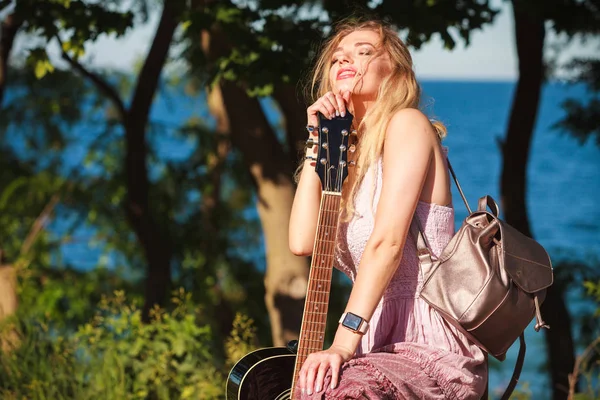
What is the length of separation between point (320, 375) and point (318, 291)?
11.7 inches

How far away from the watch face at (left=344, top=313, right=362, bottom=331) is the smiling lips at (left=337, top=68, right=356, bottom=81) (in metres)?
0.79

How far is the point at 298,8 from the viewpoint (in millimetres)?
4684

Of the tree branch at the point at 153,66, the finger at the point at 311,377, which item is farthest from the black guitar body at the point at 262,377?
the tree branch at the point at 153,66

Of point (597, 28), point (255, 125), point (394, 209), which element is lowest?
point (394, 209)

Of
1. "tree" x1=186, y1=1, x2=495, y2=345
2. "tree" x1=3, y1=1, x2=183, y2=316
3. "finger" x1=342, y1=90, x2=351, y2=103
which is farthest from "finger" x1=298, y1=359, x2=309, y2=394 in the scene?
"tree" x1=3, y1=1, x2=183, y2=316

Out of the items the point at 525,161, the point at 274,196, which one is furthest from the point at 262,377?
the point at 525,161

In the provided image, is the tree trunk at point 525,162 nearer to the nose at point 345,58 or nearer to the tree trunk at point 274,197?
the tree trunk at point 274,197

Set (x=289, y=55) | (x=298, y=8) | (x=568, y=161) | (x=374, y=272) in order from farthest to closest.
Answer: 1. (x=568, y=161)
2. (x=298, y=8)
3. (x=289, y=55)
4. (x=374, y=272)

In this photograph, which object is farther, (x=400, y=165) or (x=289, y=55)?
(x=289, y=55)

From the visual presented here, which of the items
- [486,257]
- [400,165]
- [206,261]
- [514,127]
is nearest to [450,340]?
[486,257]

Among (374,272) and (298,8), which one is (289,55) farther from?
(374,272)

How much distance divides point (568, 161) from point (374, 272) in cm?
5745

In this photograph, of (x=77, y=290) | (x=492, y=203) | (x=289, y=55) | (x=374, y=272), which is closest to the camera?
(x=374, y=272)

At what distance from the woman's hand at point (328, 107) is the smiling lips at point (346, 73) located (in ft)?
0.38
